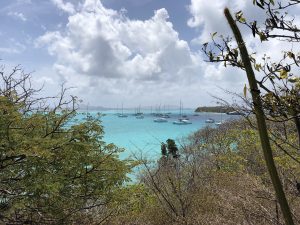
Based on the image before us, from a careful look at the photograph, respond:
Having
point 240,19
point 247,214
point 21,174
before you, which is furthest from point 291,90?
point 247,214

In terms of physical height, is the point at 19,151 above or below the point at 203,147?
above

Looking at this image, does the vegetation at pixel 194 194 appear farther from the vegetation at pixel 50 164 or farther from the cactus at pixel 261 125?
the cactus at pixel 261 125

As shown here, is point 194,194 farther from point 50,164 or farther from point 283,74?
point 283,74

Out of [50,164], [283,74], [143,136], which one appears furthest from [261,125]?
[143,136]

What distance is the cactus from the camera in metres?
1.83

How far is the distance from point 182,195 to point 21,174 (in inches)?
336

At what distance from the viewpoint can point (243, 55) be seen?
193cm

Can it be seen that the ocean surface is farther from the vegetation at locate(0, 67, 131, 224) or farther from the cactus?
the cactus

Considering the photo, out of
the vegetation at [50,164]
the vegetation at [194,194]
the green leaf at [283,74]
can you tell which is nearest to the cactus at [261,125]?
the green leaf at [283,74]

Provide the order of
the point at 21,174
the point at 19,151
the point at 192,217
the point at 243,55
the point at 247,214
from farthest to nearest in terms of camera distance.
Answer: the point at 192,217, the point at 247,214, the point at 21,174, the point at 19,151, the point at 243,55

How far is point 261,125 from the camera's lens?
1.85m

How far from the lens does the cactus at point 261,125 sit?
1.83 m

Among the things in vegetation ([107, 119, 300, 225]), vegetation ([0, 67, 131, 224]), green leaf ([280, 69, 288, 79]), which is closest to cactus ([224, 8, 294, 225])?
green leaf ([280, 69, 288, 79])

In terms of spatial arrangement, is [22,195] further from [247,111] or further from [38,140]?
[247,111]
